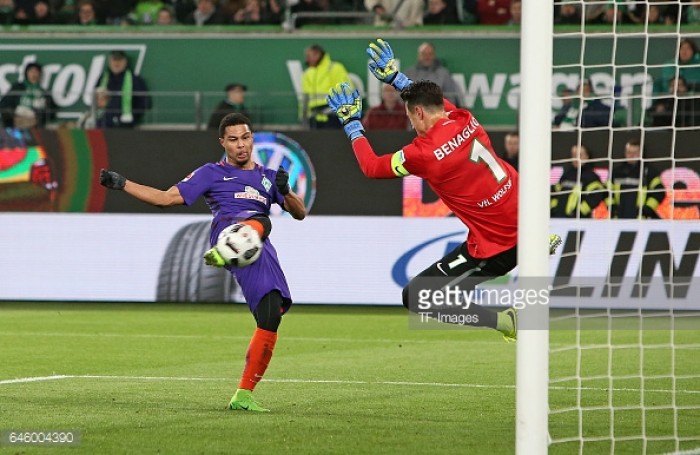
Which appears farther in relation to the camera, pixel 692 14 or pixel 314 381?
pixel 692 14

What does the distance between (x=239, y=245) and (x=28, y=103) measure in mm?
12516

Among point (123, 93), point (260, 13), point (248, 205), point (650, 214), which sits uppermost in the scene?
point (260, 13)

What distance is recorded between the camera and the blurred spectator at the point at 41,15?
Result: 2208 centimetres

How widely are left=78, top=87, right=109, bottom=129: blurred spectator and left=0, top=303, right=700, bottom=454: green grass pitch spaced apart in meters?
3.96

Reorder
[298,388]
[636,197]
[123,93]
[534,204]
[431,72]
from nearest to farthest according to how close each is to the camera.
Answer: [534,204] < [298,388] < [636,197] < [431,72] < [123,93]

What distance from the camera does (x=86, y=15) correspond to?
864 inches

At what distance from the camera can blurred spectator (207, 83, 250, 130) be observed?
784 inches

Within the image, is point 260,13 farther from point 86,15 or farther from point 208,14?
point 86,15

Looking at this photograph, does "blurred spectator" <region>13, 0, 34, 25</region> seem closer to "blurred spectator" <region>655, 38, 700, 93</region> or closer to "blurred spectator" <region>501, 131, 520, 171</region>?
"blurred spectator" <region>501, 131, 520, 171</region>

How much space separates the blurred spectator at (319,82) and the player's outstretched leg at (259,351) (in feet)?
34.2

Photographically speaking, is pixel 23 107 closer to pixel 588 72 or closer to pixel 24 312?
pixel 24 312

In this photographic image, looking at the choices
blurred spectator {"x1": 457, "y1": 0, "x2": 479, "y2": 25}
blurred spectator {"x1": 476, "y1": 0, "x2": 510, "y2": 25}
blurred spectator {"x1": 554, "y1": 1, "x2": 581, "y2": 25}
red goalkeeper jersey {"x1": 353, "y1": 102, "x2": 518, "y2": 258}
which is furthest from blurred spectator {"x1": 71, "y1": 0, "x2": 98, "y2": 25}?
red goalkeeper jersey {"x1": 353, "y1": 102, "x2": 518, "y2": 258}

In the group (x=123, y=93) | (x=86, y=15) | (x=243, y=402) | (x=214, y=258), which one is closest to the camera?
(x=214, y=258)

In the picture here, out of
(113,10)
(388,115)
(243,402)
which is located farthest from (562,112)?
(113,10)
